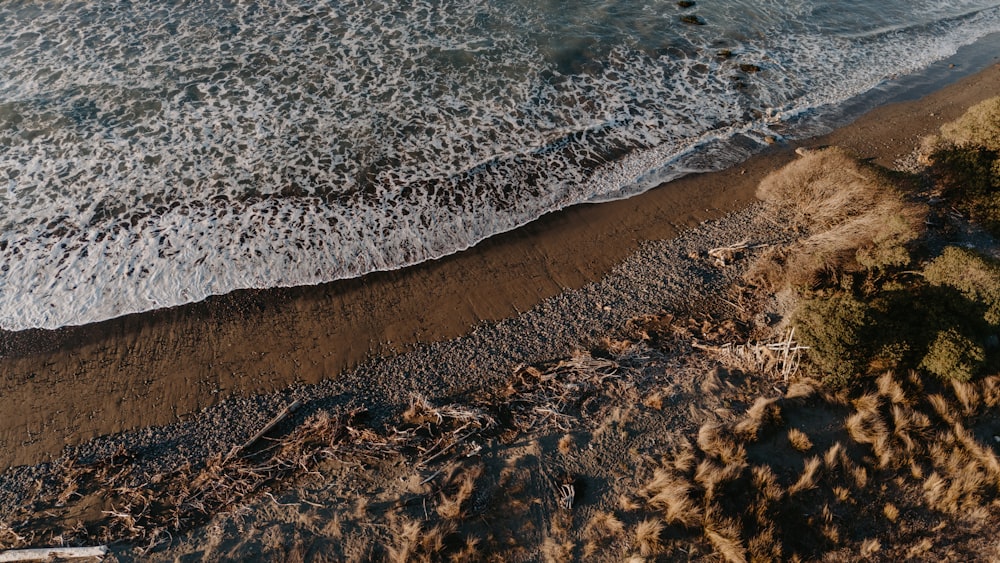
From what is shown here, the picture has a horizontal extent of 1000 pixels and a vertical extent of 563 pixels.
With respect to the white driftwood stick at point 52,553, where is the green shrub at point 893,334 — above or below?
above

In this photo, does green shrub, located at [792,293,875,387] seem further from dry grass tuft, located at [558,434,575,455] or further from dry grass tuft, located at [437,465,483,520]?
dry grass tuft, located at [437,465,483,520]

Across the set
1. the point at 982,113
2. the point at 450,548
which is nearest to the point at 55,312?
the point at 450,548

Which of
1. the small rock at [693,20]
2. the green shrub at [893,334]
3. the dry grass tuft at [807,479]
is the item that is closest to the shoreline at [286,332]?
the green shrub at [893,334]

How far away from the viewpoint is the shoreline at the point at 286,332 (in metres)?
12.3

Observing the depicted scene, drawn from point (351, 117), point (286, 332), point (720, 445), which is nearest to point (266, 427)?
point (286, 332)

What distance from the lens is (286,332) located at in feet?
45.0

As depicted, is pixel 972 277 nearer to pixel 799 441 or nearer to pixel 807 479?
pixel 799 441

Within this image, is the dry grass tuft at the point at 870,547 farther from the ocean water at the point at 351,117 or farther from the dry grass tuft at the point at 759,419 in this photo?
the ocean water at the point at 351,117

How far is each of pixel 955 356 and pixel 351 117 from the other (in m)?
19.8

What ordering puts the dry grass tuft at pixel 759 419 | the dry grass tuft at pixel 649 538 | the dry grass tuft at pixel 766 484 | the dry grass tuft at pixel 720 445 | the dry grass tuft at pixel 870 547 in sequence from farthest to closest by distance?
the dry grass tuft at pixel 759 419 → the dry grass tuft at pixel 720 445 → the dry grass tuft at pixel 766 484 → the dry grass tuft at pixel 870 547 → the dry grass tuft at pixel 649 538

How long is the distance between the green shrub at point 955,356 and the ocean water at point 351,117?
9.02 meters

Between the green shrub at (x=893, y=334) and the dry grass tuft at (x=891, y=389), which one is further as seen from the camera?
the green shrub at (x=893, y=334)

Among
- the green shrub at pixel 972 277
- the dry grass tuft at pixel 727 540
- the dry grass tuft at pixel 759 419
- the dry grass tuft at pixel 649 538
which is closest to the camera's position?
the dry grass tuft at pixel 727 540

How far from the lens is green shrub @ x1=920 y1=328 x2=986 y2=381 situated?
12.1 metres
